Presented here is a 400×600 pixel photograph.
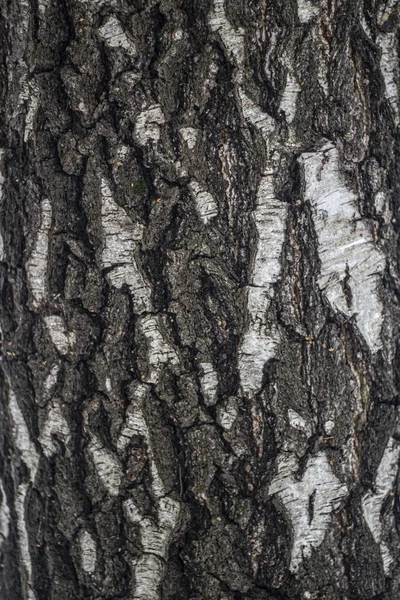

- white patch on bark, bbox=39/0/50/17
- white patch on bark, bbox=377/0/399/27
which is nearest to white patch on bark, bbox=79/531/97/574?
white patch on bark, bbox=39/0/50/17

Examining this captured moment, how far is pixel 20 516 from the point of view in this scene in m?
1.59

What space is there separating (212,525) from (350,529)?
342 mm

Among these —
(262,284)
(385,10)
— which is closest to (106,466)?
(262,284)

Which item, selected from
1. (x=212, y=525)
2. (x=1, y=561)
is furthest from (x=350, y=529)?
(x=1, y=561)

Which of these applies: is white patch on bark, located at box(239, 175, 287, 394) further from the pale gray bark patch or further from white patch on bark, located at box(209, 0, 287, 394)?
the pale gray bark patch

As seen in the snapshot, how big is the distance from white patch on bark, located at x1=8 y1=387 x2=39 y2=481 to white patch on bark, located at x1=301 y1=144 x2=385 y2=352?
0.82 meters

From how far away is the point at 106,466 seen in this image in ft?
4.68

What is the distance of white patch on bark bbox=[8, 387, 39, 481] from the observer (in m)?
1.52

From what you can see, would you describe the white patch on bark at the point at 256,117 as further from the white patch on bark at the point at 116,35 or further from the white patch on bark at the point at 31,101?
the white patch on bark at the point at 31,101

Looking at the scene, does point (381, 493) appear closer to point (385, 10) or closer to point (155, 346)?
point (155, 346)

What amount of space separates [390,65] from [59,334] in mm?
Answer: 990

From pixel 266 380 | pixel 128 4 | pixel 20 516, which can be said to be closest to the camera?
pixel 128 4

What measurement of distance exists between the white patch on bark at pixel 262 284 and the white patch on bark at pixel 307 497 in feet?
0.74

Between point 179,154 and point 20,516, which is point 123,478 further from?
point 179,154
